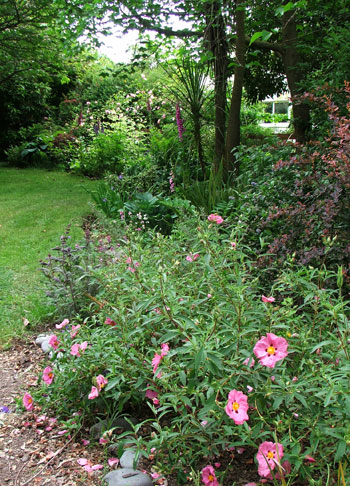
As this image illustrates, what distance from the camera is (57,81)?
39.4 ft

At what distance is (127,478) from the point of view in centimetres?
176

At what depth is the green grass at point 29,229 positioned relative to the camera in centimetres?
333

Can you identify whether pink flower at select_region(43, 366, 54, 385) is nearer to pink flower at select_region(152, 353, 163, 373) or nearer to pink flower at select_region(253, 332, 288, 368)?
pink flower at select_region(152, 353, 163, 373)

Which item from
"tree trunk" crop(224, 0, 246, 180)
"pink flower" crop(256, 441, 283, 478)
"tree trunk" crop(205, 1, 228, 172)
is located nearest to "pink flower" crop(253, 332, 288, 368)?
"pink flower" crop(256, 441, 283, 478)

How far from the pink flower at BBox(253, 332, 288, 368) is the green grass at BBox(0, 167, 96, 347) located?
1.92 metres

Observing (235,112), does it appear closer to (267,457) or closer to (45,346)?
(45,346)

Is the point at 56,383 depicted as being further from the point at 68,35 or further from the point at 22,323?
the point at 68,35

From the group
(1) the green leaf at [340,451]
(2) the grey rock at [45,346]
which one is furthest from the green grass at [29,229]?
(1) the green leaf at [340,451]

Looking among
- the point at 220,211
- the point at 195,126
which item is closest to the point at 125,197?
the point at 195,126

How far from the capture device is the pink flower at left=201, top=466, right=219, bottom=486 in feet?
5.34

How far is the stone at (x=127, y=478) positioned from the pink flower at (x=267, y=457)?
0.47 metres

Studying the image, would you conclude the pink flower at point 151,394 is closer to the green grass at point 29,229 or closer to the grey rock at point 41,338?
the grey rock at point 41,338

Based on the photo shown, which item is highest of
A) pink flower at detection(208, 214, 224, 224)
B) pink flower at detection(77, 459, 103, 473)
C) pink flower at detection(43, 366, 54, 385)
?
pink flower at detection(208, 214, 224, 224)

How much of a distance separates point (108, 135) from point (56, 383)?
7.36 m
